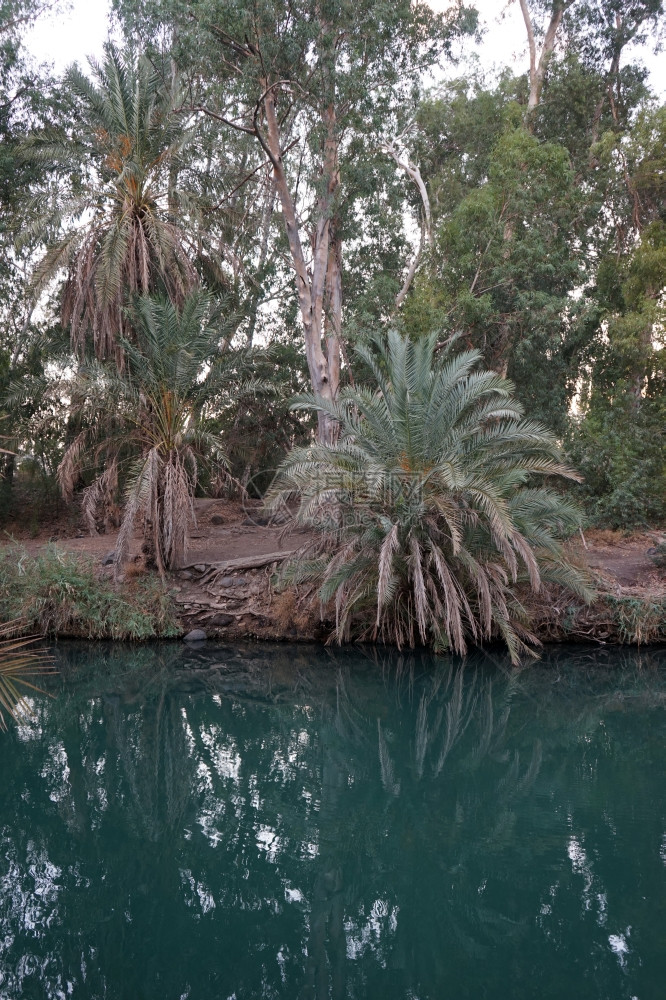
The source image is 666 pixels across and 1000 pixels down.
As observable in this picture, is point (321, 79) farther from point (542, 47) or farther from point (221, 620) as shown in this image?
point (221, 620)

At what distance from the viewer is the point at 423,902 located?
4.97 metres

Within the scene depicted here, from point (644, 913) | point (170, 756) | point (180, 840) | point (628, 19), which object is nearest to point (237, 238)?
point (628, 19)

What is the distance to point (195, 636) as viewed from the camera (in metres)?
12.5

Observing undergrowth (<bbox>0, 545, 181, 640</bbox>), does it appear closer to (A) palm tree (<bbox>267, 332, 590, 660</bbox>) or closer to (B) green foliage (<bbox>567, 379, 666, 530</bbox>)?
(A) palm tree (<bbox>267, 332, 590, 660</bbox>)

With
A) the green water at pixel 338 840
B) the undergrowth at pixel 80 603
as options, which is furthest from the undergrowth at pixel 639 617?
the undergrowth at pixel 80 603

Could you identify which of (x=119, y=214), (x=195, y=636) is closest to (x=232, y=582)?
(x=195, y=636)

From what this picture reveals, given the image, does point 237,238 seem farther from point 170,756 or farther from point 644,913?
point 644,913

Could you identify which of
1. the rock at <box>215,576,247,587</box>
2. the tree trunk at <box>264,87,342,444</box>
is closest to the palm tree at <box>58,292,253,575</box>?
the rock at <box>215,576,247,587</box>

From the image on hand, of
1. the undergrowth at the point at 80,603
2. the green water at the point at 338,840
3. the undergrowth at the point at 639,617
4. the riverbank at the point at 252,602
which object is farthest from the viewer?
the undergrowth at the point at 80,603

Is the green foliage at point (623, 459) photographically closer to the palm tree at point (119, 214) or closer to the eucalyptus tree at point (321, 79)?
the eucalyptus tree at point (321, 79)

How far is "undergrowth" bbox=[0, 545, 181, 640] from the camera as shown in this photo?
40.1 ft

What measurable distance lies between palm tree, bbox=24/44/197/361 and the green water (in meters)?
7.27

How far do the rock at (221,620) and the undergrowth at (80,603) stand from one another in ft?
1.88

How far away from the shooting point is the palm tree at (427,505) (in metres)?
10.5
